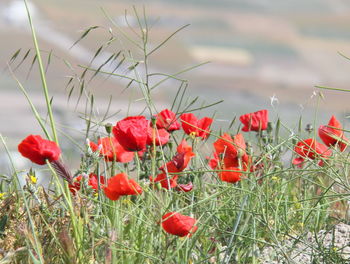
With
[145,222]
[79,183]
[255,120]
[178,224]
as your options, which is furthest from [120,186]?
[255,120]

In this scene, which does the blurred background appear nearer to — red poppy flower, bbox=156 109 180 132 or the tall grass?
red poppy flower, bbox=156 109 180 132

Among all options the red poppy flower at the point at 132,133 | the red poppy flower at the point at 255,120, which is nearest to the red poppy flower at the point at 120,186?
the red poppy flower at the point at 132,133

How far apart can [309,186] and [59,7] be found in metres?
24.3

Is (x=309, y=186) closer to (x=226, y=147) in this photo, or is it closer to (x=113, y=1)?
(x=226, y=147)

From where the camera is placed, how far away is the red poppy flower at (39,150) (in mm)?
1962

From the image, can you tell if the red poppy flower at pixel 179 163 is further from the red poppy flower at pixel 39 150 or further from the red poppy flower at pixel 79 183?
the red poppy flower at pixel 39 150

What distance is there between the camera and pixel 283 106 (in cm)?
1700

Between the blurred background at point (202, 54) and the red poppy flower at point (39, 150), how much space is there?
34.4 ft

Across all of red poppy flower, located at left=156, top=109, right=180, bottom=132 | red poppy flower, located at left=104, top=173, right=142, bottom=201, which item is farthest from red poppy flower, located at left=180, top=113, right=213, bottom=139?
red poppy flower, located at left=104, top=173, right=142, bottom=201

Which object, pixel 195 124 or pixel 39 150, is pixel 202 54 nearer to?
pixel 195 124

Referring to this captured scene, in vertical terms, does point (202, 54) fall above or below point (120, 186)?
below

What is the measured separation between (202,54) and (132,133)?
19087mm

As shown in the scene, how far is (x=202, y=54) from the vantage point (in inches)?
832

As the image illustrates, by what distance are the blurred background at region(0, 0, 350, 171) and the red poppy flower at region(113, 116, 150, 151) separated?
10299 millimetres
